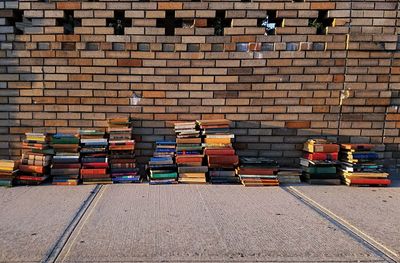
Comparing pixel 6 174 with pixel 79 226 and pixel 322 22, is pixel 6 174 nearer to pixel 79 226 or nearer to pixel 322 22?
pixel 79 226

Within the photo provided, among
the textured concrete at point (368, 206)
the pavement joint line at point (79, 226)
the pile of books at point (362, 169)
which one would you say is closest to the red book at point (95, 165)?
the pavement joint line at point (79, 226)

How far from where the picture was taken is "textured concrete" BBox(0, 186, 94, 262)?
179 centimetres

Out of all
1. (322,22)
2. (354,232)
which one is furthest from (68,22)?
(354,232)

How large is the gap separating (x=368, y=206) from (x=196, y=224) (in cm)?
170

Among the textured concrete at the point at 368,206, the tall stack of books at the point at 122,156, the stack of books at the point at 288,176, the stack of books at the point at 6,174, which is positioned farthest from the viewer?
the stack of books at the point at 288,176

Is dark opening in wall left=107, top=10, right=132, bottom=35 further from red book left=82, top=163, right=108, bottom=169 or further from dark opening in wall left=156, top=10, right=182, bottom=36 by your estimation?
red book left=82, top=163, right=108, bottom=169

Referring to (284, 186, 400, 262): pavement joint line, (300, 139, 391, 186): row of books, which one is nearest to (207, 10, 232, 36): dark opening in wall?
(300, 139, 391, 186): row of books

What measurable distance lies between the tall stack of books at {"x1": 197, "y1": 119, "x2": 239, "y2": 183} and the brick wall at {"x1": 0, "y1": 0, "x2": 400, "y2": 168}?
317mm

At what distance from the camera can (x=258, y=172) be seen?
10.9 ft

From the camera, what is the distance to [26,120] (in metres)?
3.58

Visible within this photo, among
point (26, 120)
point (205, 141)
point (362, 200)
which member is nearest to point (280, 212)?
point (362, 200)

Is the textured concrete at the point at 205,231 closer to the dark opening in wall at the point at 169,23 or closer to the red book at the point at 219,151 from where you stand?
the red book at the point at 219,151

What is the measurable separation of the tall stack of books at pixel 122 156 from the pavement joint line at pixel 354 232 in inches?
74.6

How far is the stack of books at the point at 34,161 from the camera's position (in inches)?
125
